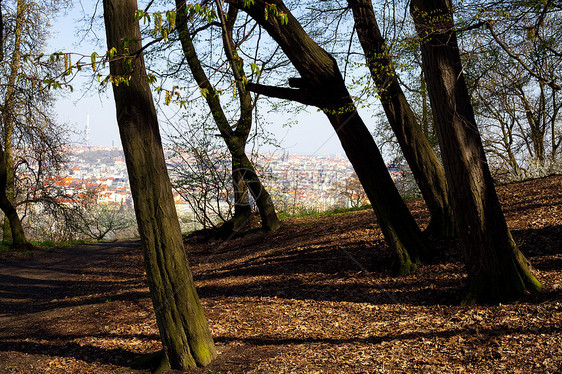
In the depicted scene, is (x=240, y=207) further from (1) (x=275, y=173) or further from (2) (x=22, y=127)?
(2) (x=22, y=127)

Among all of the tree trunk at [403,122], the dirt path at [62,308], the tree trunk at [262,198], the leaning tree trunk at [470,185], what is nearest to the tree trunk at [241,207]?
the tree trunk at [262,198]

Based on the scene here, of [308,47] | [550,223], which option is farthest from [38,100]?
[550,223]

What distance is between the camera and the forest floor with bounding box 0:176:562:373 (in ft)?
12.1

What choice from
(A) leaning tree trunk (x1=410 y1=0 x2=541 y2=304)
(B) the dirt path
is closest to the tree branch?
(A) leaning tree trunk (x1=410 y1=0 x2=541 y2=304)

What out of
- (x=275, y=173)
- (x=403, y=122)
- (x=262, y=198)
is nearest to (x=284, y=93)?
(x=403, y=122)

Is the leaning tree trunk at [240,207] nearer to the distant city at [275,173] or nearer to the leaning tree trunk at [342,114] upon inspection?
the distant city at [275,173]

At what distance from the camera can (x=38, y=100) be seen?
13.2m

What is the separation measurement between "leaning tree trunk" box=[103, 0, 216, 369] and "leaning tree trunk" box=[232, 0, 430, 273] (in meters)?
1.63

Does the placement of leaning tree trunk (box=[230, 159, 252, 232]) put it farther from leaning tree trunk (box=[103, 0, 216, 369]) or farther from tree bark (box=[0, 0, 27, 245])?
leaning tree trunk (box=[103, 0, 216, 369])

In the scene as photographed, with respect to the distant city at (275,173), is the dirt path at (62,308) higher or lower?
lower

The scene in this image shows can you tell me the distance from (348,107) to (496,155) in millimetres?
12025

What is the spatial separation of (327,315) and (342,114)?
7.82 feet

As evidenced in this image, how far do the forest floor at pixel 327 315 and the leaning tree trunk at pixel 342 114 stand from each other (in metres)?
0.41

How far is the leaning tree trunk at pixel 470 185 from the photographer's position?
176 inches
